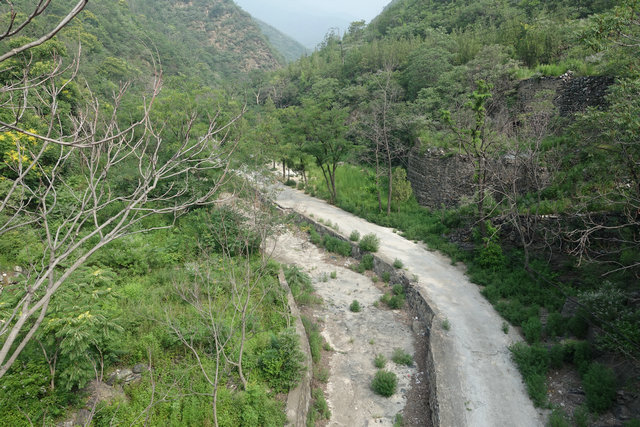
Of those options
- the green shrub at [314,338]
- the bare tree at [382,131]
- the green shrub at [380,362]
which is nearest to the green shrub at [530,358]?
the green shrub at [380,362]

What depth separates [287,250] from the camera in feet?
48.8

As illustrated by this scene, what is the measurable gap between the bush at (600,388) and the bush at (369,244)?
25.9 feet

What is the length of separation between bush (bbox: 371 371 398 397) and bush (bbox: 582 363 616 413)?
3680mm

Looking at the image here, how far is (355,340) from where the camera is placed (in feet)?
30.6

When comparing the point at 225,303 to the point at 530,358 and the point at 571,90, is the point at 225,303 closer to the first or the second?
the point at 530,358

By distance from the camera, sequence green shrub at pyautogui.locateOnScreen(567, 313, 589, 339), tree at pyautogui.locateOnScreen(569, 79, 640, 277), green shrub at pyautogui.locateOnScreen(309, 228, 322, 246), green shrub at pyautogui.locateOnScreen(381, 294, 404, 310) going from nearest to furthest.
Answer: tree at pyautogui.locateOnScreen(569, 79, 640, 277) → green shrub at pyautogui.locateOnScreen(567, 313, 589, 339) → green shrub at pyautogui.locateOnScreen(381, 294, 404, 310) → green shrub at pyautogui.locateOnScreen(309, 228, 322, 246)

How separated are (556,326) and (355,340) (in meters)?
5.04

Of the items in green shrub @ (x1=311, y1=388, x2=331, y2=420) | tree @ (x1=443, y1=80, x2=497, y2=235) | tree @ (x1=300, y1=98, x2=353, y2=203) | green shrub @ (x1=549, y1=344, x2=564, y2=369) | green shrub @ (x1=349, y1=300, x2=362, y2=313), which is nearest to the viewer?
green shrub @ (x1=311, y1=388, x2=331, y2=420)

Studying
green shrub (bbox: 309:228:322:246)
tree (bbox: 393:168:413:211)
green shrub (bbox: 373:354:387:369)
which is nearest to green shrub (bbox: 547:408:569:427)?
green shrub (bbox: 373:354:387:369)

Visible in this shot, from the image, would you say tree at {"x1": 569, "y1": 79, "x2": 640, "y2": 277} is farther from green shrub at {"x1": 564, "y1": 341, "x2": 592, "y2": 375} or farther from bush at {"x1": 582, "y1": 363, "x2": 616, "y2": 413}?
bush at {"x1": 582, "y1": 363, "x2": 616, "y2": 413}

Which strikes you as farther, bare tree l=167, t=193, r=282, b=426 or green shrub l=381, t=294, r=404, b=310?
green shrub l=381, t=294, r=404, b=310

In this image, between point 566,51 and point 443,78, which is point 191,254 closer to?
point 443,78

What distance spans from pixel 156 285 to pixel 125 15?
65.2 metres

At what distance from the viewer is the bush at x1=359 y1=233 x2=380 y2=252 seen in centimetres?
1376
